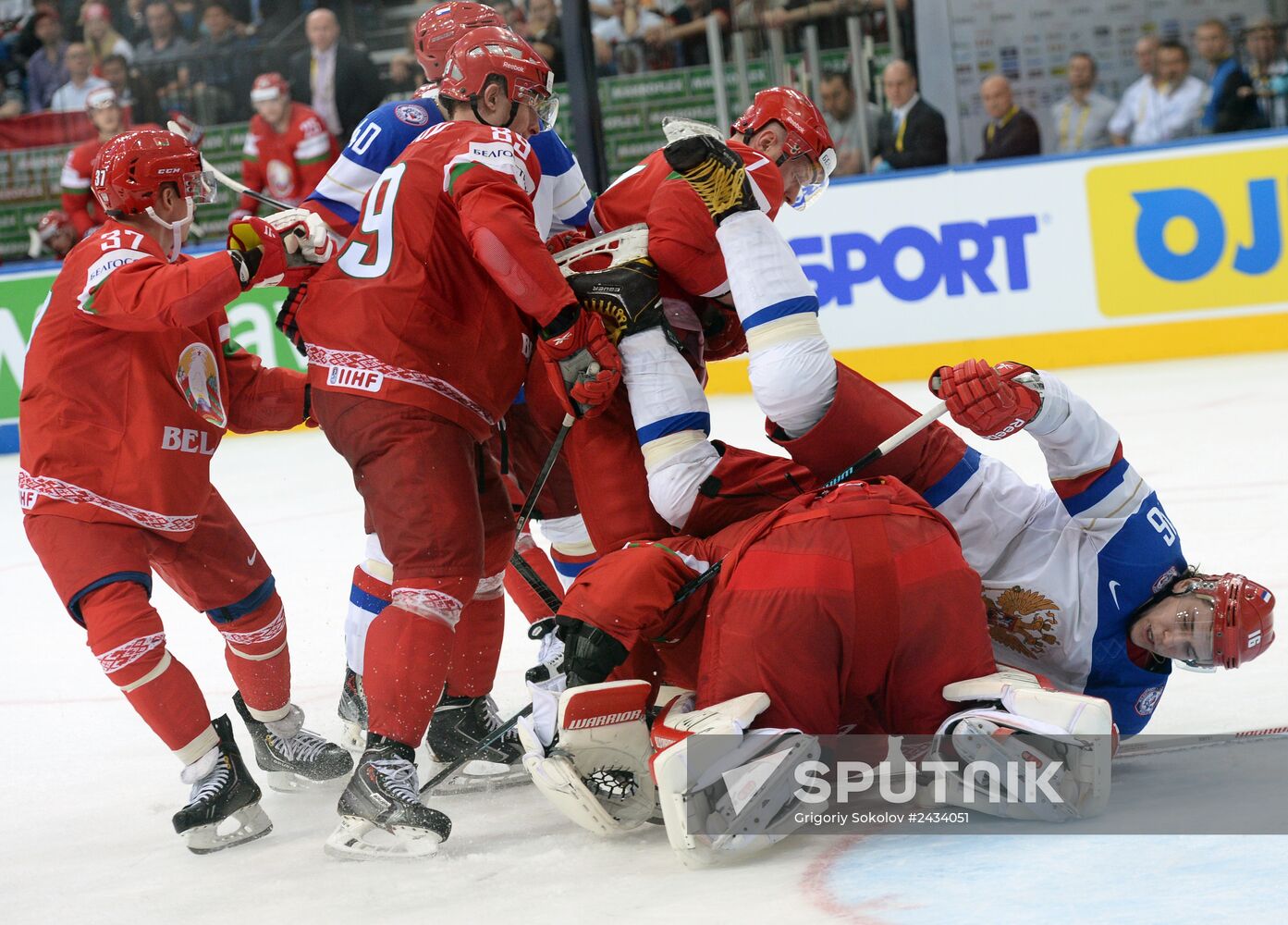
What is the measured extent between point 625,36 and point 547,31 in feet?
1.43

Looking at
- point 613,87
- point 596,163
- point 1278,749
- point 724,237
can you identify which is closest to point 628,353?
point 724,237

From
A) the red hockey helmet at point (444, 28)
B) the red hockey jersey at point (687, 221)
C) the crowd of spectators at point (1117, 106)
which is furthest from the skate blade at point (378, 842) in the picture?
A: the crowd of spectators at point (1117, 106)

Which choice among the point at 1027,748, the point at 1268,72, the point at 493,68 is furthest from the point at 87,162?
the point at 1027,748

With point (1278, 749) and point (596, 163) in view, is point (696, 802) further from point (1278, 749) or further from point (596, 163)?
point (596, 163)

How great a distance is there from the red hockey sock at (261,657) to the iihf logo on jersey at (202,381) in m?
0.39

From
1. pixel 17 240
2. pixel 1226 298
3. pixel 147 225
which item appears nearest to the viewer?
pixel 147 225

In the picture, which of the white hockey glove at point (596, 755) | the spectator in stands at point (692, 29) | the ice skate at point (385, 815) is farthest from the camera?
the spectator in stands at point (692, 29)

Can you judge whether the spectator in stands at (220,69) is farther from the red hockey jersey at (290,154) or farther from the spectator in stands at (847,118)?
the spectator in stands at (847,118)

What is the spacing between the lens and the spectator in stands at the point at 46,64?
916 cm

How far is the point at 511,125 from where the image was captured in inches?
119

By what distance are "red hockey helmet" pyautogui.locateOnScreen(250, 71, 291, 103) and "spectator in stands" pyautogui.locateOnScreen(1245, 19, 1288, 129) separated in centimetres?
493

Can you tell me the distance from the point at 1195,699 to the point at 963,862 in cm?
104

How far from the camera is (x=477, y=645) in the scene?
3.14 meters

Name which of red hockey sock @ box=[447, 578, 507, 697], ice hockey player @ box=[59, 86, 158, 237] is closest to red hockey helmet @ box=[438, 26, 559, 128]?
red hockey sock @ box=[447, 578, 507, 697]
